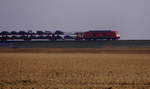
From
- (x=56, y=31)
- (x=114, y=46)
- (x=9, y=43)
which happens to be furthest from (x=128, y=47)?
(x=9, y=43)

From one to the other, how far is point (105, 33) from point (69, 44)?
34.7 feet

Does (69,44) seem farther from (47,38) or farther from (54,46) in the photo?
(47,38)

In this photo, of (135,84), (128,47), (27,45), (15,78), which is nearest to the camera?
(135,84)

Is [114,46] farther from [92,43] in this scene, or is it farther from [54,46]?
[54,46]

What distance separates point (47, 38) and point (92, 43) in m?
13.0

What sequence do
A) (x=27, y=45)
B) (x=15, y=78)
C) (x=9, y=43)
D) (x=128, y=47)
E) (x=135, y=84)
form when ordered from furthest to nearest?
1. (x=9, y=43)
2. (x=27, y=45)
3. (x=128, y=47)
4. (x=15, y=78)
5. (x=135, y=84)

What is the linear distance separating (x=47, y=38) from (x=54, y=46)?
370 inches

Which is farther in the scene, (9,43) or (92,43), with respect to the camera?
(9,43)

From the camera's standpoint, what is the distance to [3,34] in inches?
2662

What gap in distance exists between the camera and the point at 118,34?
66.6 metres

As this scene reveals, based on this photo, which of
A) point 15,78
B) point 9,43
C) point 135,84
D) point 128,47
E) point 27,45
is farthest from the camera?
point 9,43

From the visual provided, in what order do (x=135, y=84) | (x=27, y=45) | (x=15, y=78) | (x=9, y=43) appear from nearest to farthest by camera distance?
(x=135, y=84)
(x=15, y=78)
(x=27, y=45)
(x=9, y=43)

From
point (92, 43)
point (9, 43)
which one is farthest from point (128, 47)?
point (9, 43)

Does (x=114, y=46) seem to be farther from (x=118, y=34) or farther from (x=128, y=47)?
(x=118, y=34)
